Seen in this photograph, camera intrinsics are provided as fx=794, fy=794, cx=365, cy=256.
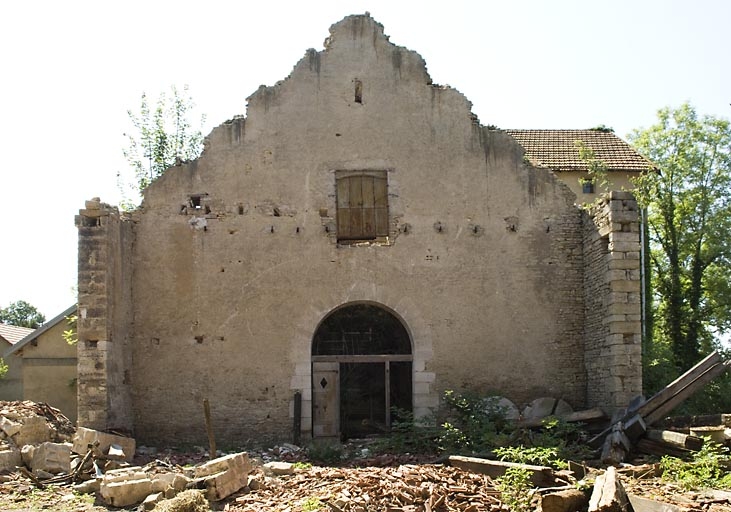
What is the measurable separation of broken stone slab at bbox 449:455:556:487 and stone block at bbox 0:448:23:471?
21.1 ft

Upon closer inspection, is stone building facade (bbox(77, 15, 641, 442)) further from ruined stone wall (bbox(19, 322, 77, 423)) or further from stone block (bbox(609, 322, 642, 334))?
ruined stone wall (bbox(19, 322, 77, 423))

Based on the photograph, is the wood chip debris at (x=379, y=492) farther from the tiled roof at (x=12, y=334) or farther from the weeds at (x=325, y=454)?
the tiled roof at (x=12, y=334)

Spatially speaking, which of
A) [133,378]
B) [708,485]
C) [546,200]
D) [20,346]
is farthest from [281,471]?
[20,346]

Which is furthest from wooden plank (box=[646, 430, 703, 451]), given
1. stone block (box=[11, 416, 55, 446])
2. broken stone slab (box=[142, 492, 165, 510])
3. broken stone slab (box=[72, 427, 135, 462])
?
stone block (box=[11, 416, 55, 446])

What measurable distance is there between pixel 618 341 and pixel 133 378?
28.4 feet

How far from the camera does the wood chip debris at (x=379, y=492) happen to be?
9016 millimetres

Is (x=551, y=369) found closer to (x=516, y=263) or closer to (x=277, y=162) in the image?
(x=516, y=263)

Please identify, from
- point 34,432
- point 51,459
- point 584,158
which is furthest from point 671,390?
point 584,158

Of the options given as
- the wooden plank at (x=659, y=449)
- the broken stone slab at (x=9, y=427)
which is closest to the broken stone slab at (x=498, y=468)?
the wooden plank at (x=659, y=449)

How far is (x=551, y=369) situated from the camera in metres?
14.8

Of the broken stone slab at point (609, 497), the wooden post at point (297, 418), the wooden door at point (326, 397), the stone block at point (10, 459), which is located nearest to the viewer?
the broken stone slab at point (609, 497)

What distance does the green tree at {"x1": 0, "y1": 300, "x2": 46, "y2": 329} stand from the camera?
63.3 m

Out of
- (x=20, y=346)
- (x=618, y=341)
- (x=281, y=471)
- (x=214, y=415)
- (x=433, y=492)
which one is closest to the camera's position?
(x=433, y=492)

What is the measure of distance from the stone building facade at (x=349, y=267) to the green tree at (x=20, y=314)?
52.7 m
